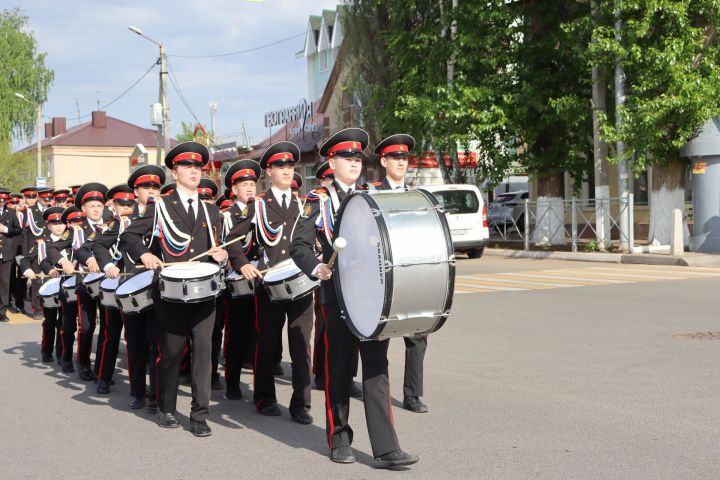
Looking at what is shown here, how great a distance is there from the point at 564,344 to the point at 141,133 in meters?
84.8

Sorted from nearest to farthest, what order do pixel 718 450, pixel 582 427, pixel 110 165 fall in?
pixel 718 450
pixel 582 427
pixel 110 165

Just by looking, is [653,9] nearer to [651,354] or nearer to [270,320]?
[651,354]

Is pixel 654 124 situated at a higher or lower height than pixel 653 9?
lower

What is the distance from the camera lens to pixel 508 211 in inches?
1463

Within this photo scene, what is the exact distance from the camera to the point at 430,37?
29.8m

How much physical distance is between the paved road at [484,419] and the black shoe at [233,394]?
0.51 ft

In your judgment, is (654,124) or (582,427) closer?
(582,427)

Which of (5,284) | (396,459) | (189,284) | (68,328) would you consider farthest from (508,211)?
(396,459)

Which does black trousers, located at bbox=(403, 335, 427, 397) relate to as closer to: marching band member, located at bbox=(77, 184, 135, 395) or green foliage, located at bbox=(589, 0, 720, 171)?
marching band member, located at bbox=(77, 184, 135, 395)

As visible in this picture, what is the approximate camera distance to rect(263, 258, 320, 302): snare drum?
274 inches

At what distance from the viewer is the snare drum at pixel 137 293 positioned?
723cm

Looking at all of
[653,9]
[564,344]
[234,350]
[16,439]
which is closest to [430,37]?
[653,9]

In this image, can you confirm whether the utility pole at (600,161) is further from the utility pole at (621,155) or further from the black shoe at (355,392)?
the black shoe at (355,392)

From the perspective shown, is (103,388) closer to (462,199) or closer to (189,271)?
(189,271)
